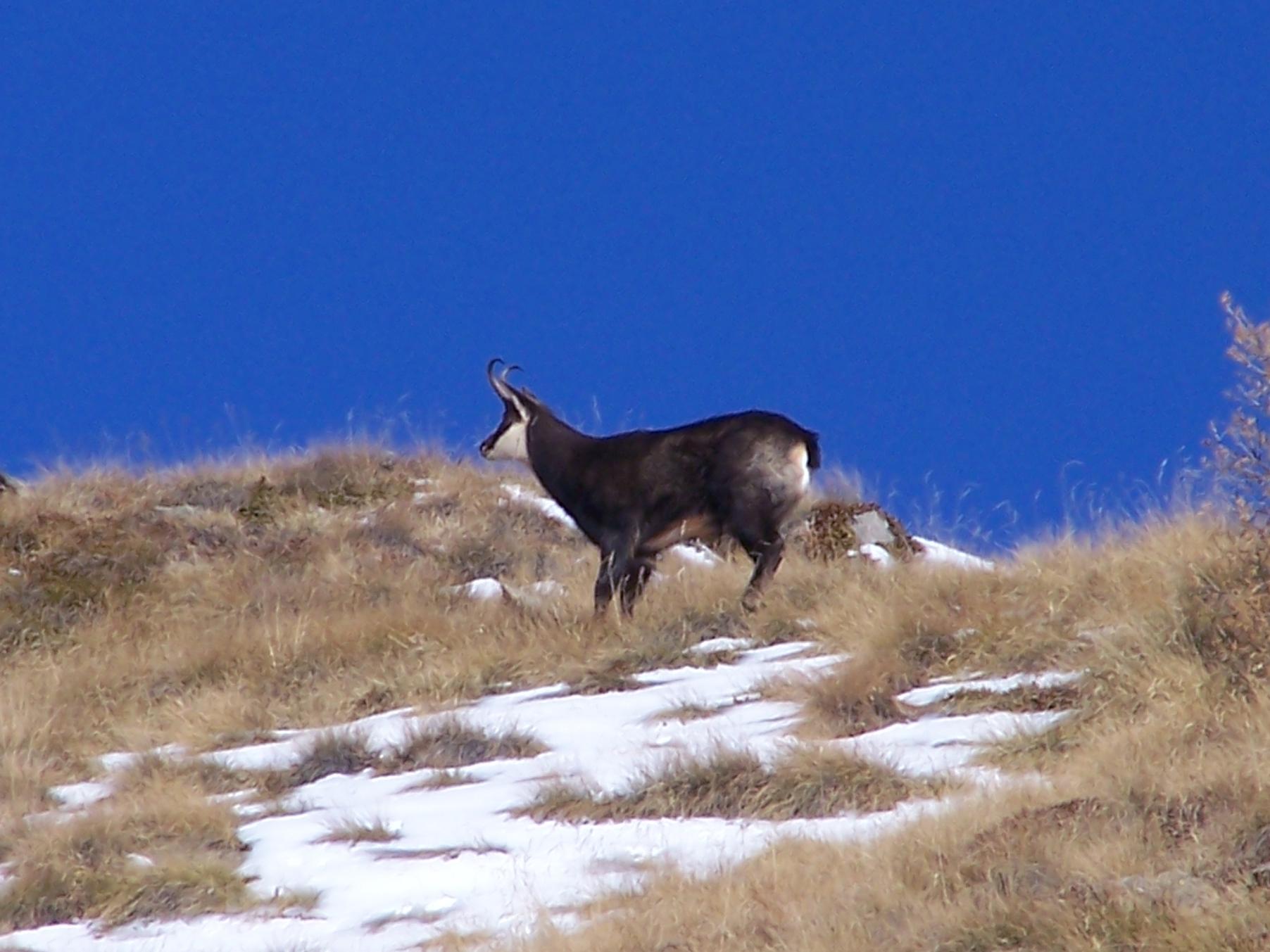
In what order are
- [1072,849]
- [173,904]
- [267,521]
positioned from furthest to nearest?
[267,521]
[173,904]
[1072,849]

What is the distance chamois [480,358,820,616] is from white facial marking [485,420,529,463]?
62 centimetres

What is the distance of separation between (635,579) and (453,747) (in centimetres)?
310

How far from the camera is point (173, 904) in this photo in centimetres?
686

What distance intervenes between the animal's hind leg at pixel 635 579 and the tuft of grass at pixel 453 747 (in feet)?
8.74

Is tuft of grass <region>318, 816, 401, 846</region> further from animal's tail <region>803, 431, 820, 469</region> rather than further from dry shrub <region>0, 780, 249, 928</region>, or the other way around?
animal's tail <region>803, 431, 820, 469</region>

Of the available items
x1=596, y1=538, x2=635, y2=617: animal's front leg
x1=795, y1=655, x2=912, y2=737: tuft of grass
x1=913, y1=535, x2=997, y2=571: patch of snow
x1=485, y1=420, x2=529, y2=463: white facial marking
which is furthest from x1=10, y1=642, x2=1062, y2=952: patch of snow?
x1=485, y1=420, x2=529, y2=463: white facial marking

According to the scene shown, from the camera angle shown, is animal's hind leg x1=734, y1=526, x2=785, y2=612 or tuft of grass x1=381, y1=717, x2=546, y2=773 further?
animal's hind leg x1=734, y1=526, x2=785, y2=612

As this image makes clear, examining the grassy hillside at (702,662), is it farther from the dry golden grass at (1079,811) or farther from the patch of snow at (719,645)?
the patch of snow at (719,645)

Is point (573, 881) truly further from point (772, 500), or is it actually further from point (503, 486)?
point (503, 486)

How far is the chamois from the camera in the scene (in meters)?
11.3

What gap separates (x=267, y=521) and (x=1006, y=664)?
888 centimetres

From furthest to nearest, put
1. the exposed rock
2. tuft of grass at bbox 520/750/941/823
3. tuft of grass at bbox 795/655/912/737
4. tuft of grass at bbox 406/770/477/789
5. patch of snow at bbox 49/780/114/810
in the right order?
the exposed rock
patch of snow at bbox 49/780/114/810
tuft of grass at bbox 406/770/477/789
tuft of grass at bbox 795/655/912/737
tuft of grass at bbox 520/750/941/823

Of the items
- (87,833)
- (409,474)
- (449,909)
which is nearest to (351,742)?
(87,833)

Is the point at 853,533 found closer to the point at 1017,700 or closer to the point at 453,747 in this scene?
the point at 1017,700
